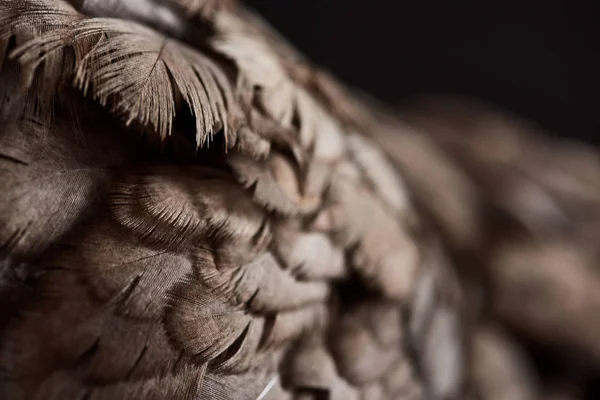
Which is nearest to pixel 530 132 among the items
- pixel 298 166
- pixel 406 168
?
pixel 406 168

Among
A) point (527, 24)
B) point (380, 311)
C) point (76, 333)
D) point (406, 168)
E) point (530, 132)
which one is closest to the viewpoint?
point (76, 333)

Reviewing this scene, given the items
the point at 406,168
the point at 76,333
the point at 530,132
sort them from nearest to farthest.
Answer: the point at 76,333 → the point at 406,168 → the point at 530,132

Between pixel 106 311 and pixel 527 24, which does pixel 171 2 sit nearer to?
pixel 106 311

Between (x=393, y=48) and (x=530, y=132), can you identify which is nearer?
(x=530, y=132)

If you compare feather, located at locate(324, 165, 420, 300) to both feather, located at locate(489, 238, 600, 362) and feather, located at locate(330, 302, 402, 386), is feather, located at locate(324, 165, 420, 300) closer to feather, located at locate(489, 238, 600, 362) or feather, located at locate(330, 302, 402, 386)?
feather, located at locate(330, 302, 402, 386)

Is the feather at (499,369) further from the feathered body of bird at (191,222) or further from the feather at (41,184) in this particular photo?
the feather at (41,184)

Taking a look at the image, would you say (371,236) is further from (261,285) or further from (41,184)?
(41,184)

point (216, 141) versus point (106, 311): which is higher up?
point (216, 141)
